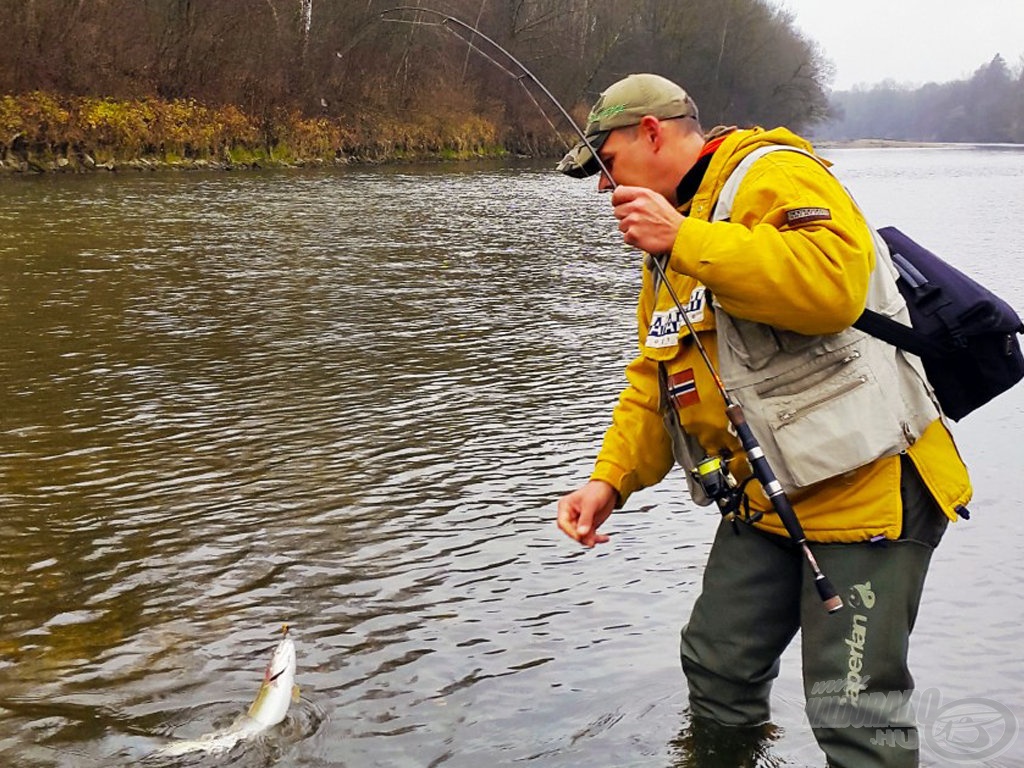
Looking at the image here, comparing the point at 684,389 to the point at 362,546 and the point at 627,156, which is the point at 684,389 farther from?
the point at 362,546

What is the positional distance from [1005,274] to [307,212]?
12.9 meters

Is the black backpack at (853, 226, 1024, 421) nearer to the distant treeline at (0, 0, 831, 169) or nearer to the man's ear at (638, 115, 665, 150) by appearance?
the man's ear at (638, 115, 665, 150)

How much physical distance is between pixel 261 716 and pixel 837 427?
231cm

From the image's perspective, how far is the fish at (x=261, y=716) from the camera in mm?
3943

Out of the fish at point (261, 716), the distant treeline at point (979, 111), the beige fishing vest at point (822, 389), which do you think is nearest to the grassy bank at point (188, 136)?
the fish at point (261, 716)

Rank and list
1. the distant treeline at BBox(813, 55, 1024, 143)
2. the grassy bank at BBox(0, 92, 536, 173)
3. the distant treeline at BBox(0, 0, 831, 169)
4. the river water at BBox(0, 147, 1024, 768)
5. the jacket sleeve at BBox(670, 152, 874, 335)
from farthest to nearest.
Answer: the distant treeline at BBox(813, 55, 1024, 143) → the distant treeline at BBox(0, 0, 831, 169) → the grassy bank at BBox(0, 92, 536, 173) → the river water at BBox(0, 147, 1024, 768) → the jacket sleeve at BBox(670, 152, 874, 335)

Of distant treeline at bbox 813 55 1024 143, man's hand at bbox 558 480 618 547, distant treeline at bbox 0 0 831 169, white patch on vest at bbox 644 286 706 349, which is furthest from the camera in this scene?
distant treeline at bbox 813 55 1024 143

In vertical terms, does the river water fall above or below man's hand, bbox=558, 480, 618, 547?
below

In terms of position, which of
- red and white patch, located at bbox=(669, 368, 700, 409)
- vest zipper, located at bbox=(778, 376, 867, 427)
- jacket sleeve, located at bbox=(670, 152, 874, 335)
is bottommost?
red and white patch, located at bbox=(669, 368, 700, 409)

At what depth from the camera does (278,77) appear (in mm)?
39250

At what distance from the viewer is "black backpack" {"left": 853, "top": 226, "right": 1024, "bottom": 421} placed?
2814mm

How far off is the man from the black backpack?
5 centimetres

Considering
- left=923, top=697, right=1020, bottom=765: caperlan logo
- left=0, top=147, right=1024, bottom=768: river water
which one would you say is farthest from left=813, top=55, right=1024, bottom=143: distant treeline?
left=923, top=697, right=1020, bottom=765: caperlan logo

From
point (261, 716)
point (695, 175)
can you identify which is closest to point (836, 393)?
point (695, 175)
